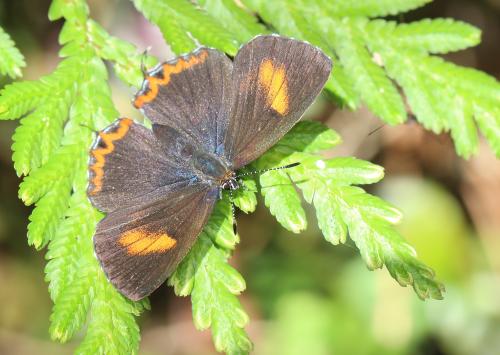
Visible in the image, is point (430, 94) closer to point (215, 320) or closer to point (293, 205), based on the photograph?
point (293, 205)

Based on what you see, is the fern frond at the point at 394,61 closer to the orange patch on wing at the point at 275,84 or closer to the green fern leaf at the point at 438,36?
the green fern leaf at the point at 438,36

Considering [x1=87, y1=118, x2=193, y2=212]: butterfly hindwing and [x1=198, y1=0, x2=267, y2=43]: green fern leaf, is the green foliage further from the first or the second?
[x1=198, y1=0, x2=267, y2=43]: green fern leaf

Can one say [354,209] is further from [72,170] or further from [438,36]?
[72,170]

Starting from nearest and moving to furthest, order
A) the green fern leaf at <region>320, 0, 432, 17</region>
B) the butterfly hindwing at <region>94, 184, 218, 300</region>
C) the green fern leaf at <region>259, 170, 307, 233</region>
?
the butterfly hindwing at <region>94, 184, 218, 300</region> < the green fern leaf at <region>259, 170, 307, 233</region> < the green fern leaf at <region>320, 0, 432, 17</region>

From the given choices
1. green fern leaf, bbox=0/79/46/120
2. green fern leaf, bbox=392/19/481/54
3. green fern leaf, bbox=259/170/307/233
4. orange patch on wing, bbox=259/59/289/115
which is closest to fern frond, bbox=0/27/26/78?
green fern leaf, bbox=0/79/46/120

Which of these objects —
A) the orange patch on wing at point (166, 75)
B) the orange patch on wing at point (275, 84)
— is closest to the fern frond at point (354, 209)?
the orange patch on wing at point (275, 84)
